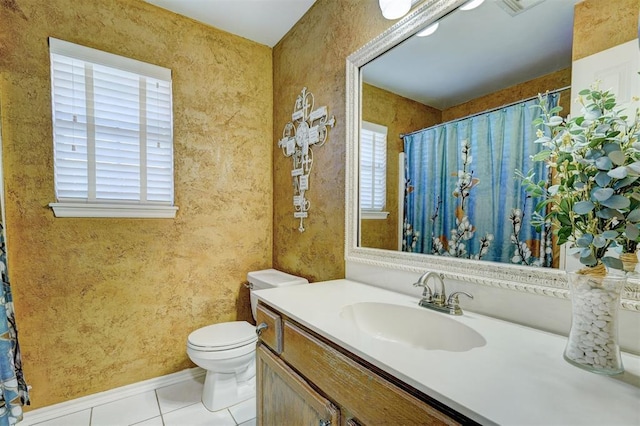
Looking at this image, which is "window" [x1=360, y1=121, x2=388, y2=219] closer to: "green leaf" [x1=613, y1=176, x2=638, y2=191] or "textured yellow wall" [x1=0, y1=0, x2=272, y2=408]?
"green leaf" [x1=613, y1=176, x2=638, y2=191]

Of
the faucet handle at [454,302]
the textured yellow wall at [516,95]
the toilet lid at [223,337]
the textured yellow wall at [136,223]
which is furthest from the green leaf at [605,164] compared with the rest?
the textured yellow wall at [136,223]

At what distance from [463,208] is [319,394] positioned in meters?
0.85

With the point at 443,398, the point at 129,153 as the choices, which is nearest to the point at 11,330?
the point at 129,153

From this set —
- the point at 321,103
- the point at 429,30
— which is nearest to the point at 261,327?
the point at 321,103

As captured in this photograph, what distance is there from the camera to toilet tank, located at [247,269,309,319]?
1.92 metres

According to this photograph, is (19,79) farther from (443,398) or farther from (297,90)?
(443,398)

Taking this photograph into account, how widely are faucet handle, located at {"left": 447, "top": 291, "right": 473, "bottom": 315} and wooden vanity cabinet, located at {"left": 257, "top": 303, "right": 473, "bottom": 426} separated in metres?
0.45

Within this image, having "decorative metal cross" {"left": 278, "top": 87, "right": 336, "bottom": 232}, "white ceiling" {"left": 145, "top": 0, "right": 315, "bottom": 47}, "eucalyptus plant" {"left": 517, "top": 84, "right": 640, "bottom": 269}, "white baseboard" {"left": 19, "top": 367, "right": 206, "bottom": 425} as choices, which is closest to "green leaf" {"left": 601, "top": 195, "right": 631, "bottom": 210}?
"eucalyptus plant" {"left": 517, "top": 84, "right": 640, "bottom": 269}

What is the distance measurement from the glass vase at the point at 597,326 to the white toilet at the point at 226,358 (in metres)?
1.42

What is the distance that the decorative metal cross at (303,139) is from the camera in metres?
1.85

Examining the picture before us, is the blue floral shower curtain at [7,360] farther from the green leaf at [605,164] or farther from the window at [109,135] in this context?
the green leaf at [605,164]

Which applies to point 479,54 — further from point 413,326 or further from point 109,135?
point 109,135

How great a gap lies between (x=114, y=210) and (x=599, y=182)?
7.33 feet

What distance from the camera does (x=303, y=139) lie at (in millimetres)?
1993
